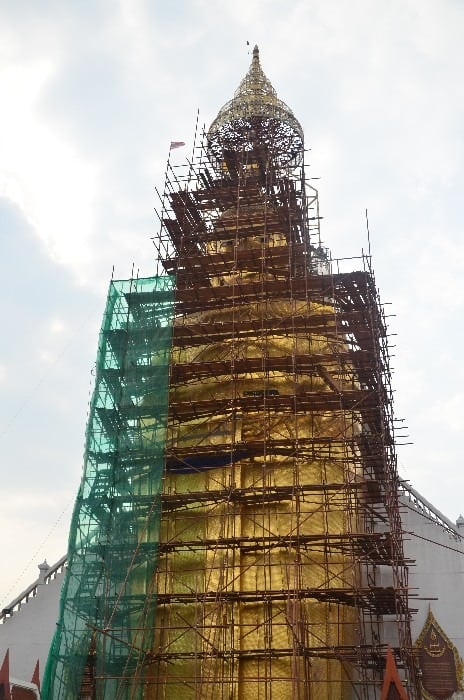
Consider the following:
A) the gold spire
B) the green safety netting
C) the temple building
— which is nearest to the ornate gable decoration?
the temple building

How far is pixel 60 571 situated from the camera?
79.3 feet

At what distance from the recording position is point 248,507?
1983 centimetres

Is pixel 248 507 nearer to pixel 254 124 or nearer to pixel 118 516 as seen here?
pixel 118 516

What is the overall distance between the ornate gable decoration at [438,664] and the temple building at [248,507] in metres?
0.03

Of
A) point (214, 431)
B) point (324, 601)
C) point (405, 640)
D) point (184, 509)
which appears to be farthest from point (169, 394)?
point (405, 640)

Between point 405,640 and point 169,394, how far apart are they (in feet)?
26.9

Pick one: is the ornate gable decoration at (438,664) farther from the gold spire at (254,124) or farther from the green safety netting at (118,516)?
the gold spire at (254,124)

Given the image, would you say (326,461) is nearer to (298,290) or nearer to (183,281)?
(298,290)

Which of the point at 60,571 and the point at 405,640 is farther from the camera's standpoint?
the point at 60,571

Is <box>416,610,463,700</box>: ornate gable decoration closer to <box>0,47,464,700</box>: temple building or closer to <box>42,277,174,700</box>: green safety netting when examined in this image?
<box>0,47,464,700</box>: temple building

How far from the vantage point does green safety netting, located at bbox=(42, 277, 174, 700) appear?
1730 centimetres

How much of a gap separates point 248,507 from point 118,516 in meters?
3.16

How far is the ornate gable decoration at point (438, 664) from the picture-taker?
65.6ft

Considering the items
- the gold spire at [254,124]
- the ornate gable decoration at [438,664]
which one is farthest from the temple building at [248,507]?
the gold spire at [254,124]
